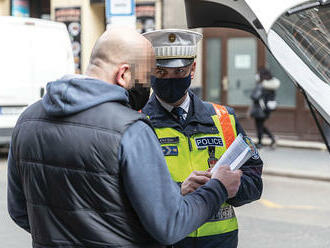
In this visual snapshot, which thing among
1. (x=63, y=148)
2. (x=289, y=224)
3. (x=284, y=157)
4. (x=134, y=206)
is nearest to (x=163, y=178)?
(x=134, y=206)

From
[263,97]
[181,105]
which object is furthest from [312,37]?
[263,97]

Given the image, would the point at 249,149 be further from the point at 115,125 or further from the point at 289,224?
the point at 289,224

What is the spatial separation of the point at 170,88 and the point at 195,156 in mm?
340

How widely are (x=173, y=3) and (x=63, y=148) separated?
14.3 meters

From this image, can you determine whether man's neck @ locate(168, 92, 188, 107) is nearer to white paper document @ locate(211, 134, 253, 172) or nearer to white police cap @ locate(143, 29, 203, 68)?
white police cap @ locate(143, 29, 203, 68)

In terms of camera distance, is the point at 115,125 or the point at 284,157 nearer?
the point at 115,125

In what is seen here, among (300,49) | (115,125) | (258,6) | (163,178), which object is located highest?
(258,6)

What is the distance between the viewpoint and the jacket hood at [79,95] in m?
1.87

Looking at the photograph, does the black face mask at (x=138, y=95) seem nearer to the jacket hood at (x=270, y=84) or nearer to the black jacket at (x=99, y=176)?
the black jacket at (x=99, y=176)

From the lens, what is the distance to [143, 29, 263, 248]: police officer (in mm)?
2645

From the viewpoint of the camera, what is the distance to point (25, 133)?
6.56 ft

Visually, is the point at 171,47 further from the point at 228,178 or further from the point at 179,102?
the point at 228,178

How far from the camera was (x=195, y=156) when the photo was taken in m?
2.67

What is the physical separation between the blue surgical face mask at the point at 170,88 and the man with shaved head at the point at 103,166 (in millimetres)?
733
